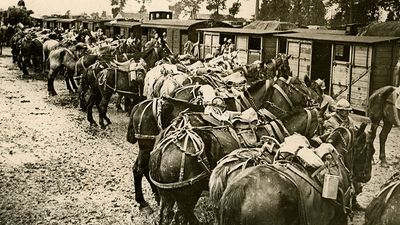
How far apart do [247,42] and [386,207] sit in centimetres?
1796

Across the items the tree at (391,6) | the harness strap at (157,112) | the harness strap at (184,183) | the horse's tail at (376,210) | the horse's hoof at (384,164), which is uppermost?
the tree at (391,6)

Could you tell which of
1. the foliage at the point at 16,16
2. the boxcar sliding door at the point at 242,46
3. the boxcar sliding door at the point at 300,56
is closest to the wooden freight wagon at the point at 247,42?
the boxcar sliding door at the point at 242,46

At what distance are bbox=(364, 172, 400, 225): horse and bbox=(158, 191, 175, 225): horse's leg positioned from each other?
2.66m

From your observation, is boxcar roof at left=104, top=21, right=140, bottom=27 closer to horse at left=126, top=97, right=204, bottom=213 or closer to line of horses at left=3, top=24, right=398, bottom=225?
line of horses at left=3, top=24, right=398, bottom=225

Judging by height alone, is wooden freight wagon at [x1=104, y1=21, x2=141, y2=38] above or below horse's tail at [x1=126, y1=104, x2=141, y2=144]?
above

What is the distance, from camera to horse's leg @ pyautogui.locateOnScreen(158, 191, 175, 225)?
21.2ft

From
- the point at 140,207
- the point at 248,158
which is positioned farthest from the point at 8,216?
the point at 248,158

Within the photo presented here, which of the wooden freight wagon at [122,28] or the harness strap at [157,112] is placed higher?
the wooden freight wagon at [122,28]

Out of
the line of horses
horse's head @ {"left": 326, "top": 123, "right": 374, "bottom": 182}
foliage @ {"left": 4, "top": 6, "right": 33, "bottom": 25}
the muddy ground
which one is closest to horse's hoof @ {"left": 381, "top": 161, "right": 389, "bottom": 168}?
the muddy ground

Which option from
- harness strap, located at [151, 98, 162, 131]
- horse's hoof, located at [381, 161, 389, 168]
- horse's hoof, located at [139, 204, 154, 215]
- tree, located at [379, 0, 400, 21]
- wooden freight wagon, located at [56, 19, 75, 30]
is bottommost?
horse's hoof, located at [139, 204, 154, 215]

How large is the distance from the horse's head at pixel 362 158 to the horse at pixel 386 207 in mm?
1657

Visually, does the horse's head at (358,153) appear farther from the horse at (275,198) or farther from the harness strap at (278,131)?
the horse at (275,198)

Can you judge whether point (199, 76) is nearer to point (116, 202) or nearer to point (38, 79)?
point (116, 202)

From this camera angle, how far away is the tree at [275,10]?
32.5 m
